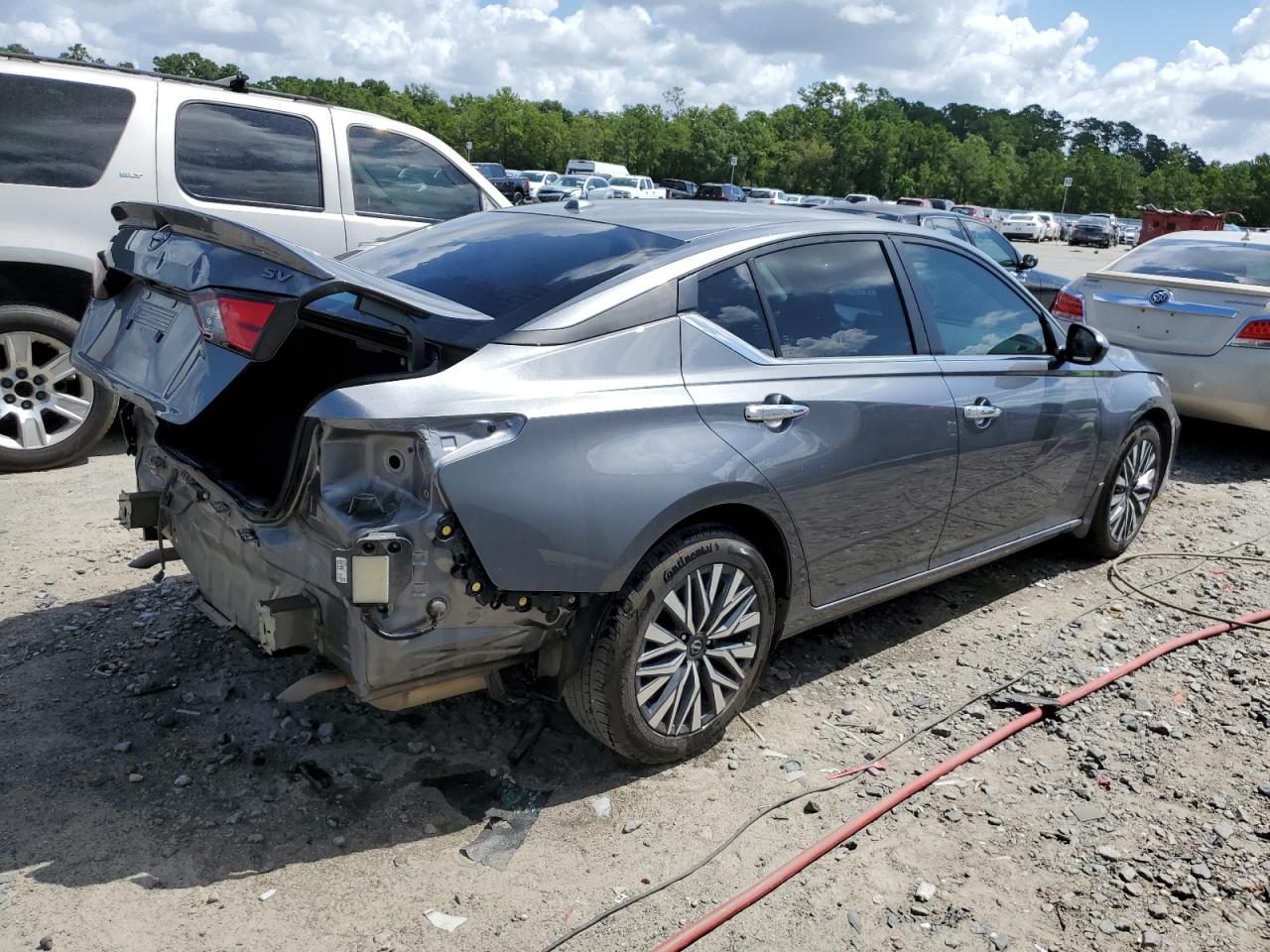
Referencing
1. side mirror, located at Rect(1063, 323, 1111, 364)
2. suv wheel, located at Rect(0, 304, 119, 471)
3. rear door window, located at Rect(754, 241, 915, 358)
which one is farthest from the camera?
suv wheel, located at Rect(0, 304, 119, 471)

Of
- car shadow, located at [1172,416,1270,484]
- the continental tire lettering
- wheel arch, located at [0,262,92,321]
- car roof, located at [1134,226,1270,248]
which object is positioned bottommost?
car shadow, located at [1172,416,1270,484]

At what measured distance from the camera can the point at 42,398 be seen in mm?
6078

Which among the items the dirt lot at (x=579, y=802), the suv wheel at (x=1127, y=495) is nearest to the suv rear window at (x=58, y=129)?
the dirt lot at (x=579, y=802)

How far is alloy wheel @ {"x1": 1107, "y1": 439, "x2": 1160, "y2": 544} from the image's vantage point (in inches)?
219

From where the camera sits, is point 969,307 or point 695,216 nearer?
point 695,216

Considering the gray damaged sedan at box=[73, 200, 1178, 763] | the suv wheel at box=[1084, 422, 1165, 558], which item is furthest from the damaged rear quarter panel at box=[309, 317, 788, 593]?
the suv wheel at box=[1084, 422, 1165, 558]

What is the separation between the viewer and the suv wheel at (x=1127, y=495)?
217 inches

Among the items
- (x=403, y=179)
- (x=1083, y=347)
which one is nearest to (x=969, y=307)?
(x=1083, y=347)

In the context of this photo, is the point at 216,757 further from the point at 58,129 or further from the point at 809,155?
the point at 809,155

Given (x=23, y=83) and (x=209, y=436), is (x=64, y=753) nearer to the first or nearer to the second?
(x=209, y=436)

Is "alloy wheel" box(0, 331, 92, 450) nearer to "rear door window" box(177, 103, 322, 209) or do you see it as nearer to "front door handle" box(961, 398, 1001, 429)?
"rear door window" box(177, 103, 322, 209)

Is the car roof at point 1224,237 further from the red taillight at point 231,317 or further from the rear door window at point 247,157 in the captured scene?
the red taillight at point 231,317

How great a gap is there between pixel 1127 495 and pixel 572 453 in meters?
3.95

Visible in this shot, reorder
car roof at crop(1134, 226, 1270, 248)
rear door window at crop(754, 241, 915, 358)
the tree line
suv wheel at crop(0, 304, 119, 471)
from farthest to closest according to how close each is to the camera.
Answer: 1. the tree line
2. car roof at crop(1134, 226, 1270, 248)
3. suv wheel at crop(0, 304, 119, 471)
4. rear door window at crop(754, 241, 915, 358)
